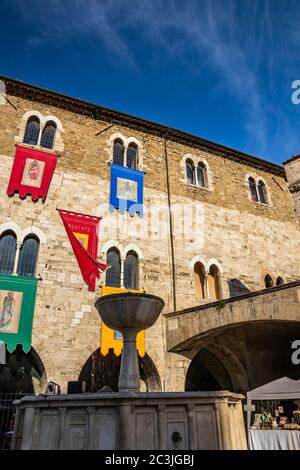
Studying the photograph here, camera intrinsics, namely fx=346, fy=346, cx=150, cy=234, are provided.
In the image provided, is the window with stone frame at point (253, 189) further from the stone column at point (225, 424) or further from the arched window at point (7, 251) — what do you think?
the stone column at point (225, 424)

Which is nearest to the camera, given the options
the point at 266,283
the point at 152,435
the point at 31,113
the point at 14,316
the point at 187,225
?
the point at 152,435

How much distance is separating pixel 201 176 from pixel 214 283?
5257mm

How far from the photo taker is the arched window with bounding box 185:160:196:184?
15789 mm

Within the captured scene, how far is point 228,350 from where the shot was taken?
12.4 m

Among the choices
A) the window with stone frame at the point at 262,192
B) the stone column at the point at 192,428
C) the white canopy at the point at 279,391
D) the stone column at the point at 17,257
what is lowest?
the stone column at the point at 192,428

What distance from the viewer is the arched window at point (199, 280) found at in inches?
530

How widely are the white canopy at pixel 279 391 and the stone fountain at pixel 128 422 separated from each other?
4.59m

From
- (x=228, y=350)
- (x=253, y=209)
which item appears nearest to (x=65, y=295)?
(x=228, y=350)

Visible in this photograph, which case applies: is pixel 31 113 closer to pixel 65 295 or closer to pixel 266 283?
pixel 65 295

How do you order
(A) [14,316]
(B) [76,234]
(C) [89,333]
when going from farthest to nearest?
(B) [76,234], (C) [89,333], (A) [14,316]

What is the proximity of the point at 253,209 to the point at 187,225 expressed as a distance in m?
4.27

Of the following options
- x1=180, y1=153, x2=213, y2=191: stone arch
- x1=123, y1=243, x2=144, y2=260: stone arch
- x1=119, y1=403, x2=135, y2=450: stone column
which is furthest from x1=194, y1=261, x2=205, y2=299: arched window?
x1=119, y1=403, x2=135, y2=450: stone column

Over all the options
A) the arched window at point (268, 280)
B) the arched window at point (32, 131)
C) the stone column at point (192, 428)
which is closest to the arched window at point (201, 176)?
the arched window at point (268, 280)

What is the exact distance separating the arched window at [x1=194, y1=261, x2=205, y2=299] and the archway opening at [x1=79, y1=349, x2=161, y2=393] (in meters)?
3.35
